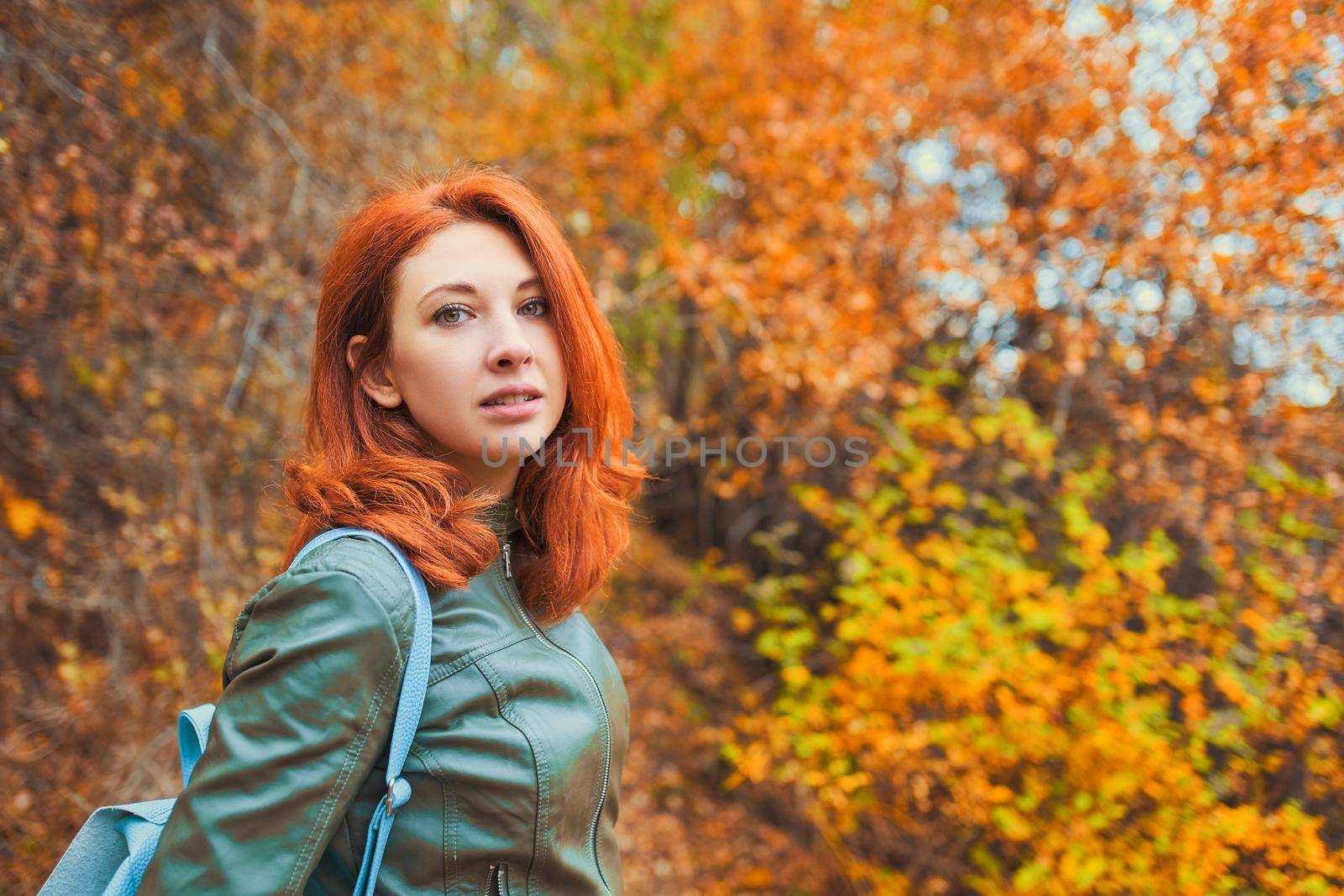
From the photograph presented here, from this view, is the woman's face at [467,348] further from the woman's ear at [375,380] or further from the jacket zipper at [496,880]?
the jacket zipper at [496,880]

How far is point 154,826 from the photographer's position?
1.21 m

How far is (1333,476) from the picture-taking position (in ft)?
10.3

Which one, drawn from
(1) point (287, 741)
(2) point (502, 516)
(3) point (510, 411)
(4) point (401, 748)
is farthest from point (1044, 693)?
(1) point (287, 741)

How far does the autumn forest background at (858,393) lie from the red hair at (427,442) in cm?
225

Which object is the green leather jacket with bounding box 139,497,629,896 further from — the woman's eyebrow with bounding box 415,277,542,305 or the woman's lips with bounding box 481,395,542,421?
the woman's eyebrow with bounding box 415,277,542,305

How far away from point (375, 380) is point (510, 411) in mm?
260

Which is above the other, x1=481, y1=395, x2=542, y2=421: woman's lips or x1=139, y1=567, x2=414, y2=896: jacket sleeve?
x1=481, y1=395, x2=542, y2=421: woman's lips

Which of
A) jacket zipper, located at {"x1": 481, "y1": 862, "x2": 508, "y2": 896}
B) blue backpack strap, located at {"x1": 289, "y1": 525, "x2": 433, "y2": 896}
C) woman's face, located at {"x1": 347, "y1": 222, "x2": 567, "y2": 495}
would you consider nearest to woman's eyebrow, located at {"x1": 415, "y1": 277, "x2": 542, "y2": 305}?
woman's face, located at {"x1": 347, "y1": 222, "x2": 567, "y2": 495}

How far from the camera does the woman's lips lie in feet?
4.51

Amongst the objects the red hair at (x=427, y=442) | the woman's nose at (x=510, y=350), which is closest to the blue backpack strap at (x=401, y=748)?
the red hair at (x=427, y=442)

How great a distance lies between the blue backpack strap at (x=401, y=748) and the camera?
1.13 meters

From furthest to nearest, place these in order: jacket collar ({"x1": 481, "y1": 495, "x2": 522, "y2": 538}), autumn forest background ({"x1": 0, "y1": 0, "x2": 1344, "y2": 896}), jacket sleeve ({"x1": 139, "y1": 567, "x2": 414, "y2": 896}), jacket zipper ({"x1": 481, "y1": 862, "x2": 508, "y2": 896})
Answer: autumn forest background ({"x1": 0, "y1": 0, "x2": 1344, "y2": 896}), jacket collar ({"x1": 481, "y1": 495, "x2": 522, "y2": 538}), jacket zipper ({"x1": 481, "y1": 862, "x2": 508, "y2": 896}), jacket sleeve ({"x1": 139, "y1": 567, "x2": 414, "y2": 896})

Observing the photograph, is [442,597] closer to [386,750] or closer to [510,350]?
[386,750]

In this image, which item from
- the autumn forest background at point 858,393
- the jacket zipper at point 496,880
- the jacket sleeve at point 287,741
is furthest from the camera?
the autumn forest background at point 858,393
